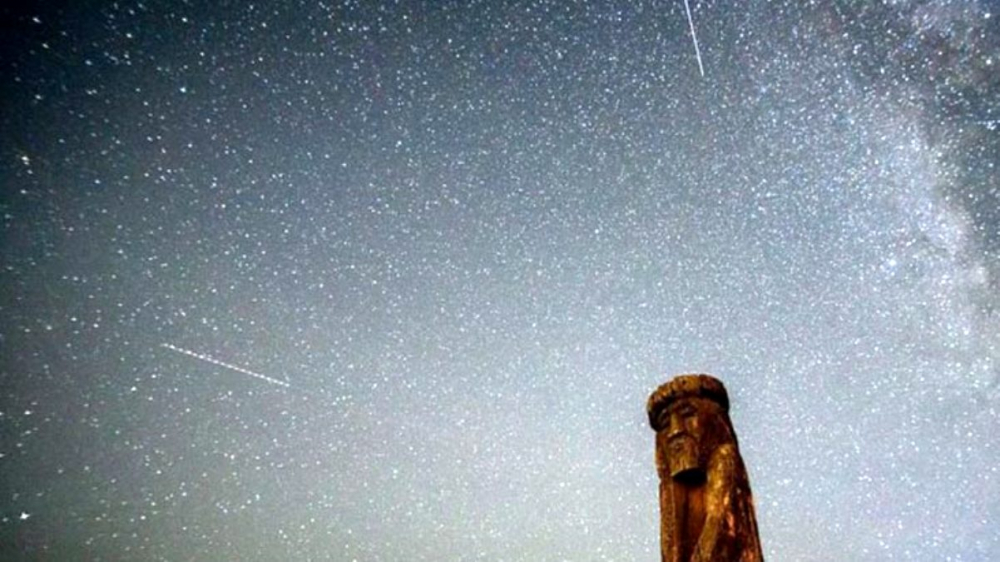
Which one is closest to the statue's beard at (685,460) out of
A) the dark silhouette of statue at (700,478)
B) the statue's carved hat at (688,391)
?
the dark silhouette of statue at (700,478)

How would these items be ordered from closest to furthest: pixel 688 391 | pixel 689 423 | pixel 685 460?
pixel 685 460
pixel 689 423
pixel 688 391

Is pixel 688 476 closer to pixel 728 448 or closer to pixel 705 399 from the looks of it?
pixel 728 448

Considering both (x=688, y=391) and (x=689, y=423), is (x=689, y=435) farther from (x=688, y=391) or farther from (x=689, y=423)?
(x=688, y=391)

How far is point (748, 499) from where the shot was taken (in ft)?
11.6

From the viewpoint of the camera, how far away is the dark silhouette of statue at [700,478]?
328cm

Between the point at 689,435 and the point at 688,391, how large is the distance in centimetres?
37

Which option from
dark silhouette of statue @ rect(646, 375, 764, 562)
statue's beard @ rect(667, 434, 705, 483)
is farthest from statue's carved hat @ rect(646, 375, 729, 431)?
statue's beard @ rect(667, 434, 705, 483)

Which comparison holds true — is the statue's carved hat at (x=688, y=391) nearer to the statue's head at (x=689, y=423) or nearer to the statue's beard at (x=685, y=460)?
the statue's head at (x=689, y=423)

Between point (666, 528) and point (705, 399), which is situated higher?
point (705, 399)

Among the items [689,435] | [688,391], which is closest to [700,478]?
[689,435]

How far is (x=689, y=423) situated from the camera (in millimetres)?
3934

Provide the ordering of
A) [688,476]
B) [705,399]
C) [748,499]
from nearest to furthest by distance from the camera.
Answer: [748,499] → [688,476] → [705,399]

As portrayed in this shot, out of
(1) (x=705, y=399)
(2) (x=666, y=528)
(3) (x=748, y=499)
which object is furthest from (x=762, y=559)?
(1) (x=705, y=399)

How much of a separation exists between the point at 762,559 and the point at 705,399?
1128 millimetres
